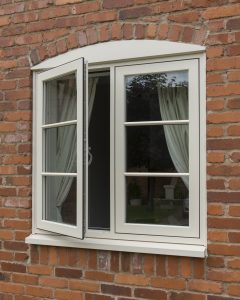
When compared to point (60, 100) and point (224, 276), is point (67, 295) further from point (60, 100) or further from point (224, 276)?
point (60, 100)

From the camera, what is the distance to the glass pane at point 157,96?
358cm

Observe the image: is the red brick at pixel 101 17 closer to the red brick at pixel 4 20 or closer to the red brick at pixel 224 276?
the red brick at pixel 4 20

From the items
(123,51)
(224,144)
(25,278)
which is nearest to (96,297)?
(25,278)

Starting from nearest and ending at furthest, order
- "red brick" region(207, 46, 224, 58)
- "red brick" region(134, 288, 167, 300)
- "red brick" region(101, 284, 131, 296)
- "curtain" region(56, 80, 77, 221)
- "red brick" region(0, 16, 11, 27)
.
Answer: "red brick" region(207, 46, 224, 58) < "red brick" region(134, 288, 167, 300) < "red brick" region(101, 284, 131, 296) < "curtain" region(56, 80, 77, 221) < "red brick" region(0, 16, 11, 27)

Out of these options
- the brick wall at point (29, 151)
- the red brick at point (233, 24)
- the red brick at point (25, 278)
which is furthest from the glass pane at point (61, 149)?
the red brick at point (233, 24)

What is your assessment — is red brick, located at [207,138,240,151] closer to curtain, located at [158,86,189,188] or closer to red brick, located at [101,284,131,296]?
curtain, located at [158,86,189,188]

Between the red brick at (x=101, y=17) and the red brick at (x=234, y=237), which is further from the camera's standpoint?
the red brick at (x=101, y=17)

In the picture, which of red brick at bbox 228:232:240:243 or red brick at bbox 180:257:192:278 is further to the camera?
red brick at bbox 180:257:192:278

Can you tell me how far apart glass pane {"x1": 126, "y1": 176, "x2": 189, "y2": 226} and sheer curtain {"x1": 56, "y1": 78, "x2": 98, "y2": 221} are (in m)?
0.49

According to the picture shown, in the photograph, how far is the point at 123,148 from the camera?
12.1ft

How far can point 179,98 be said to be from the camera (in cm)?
360

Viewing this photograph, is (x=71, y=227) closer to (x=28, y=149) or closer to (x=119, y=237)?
(x=119, y=237)

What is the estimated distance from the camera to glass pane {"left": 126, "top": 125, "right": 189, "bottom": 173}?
356cm

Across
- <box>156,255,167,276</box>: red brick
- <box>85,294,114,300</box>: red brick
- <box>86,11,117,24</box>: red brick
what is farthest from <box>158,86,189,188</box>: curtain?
<box>85,294,114,300</box>: red brick
